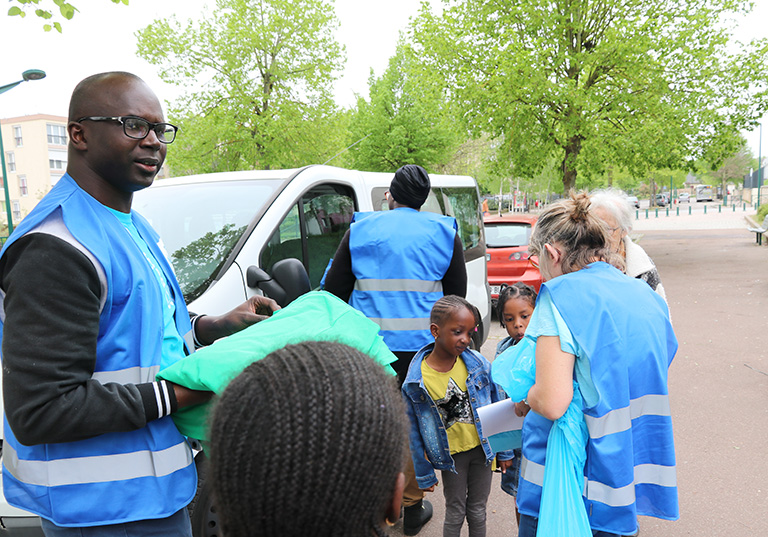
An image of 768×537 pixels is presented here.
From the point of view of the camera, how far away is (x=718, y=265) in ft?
48.8

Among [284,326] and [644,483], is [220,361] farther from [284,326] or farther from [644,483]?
[644,483]

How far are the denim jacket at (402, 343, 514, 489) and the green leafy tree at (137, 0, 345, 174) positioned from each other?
1475cm

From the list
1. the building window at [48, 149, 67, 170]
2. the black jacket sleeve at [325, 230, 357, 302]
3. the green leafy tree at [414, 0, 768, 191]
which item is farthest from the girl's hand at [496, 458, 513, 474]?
the building window at [48, 149, 67, 170]

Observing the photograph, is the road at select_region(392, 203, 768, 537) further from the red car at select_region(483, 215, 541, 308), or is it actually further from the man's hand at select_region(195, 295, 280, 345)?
the man's hand at select_region(195, 295, 280, 345)

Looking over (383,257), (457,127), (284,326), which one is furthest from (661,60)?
(284,326)

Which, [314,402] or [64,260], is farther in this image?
[64,260]

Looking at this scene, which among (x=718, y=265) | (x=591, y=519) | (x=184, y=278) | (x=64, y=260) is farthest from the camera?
(x=718, y=265)

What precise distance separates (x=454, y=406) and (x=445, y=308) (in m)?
0.52

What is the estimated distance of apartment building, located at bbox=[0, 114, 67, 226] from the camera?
206 feet

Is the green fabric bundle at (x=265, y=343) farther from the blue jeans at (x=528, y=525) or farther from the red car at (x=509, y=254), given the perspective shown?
the red car at (x=509, y=254)

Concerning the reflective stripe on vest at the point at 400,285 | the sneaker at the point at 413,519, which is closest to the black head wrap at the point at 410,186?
the reflective stripe on vest at the point at 400,285

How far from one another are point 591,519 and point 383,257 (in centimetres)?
178

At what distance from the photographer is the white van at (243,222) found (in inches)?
129

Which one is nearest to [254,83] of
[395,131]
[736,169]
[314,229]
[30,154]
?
[395,131]
